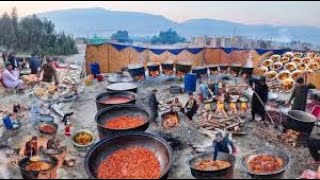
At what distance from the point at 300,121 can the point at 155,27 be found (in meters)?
47.6

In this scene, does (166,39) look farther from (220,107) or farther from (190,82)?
(220,107)

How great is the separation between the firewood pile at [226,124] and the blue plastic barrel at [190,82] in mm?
4615

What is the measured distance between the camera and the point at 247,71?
21469 mm

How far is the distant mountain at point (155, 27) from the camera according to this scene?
34975 mm

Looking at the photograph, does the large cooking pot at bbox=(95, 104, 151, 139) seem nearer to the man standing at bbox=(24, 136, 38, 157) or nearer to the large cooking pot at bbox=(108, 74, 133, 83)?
the man standing at bbox=(24, 136, 38, 157)

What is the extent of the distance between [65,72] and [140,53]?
4.85m

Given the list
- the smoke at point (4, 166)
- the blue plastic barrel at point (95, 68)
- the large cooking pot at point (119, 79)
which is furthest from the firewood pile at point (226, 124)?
the blue plastic barrel at point (95, 68)

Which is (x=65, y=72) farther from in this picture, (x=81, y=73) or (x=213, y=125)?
(x=213, y=125)

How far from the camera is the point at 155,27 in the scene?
58188 mm

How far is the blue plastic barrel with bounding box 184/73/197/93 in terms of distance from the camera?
18875 millimetres

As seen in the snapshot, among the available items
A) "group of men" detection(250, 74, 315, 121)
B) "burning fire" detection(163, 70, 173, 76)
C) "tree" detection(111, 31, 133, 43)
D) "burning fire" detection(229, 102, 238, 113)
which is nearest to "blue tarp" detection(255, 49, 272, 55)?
"burning fire" detection(163, 70, 173, 76)

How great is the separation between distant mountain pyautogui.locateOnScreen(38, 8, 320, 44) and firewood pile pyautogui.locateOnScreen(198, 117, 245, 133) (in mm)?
16629

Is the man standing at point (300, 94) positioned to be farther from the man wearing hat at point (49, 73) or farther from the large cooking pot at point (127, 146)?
the man wearing hat at point (49, 73)

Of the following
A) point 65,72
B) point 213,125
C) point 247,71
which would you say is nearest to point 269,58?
point 247,71
